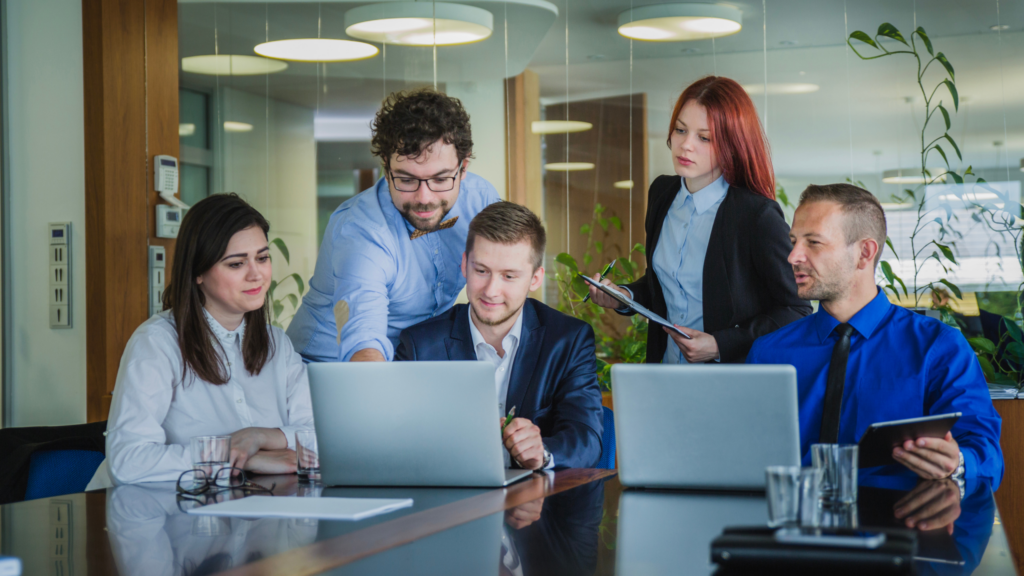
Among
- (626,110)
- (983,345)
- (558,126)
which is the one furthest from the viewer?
(558,126)

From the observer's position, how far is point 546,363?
7.84 ft

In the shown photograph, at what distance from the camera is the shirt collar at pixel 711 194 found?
2.73m

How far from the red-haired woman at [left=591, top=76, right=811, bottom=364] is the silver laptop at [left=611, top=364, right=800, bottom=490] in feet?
2.79

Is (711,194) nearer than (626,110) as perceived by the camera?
Yes


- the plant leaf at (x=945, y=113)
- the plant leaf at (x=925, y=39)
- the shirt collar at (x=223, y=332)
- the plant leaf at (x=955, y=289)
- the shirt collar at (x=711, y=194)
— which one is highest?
the plant leaf at (x=925, y=39)

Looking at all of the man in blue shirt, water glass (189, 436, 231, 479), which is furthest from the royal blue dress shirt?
water glass (189, 436, 231, 479)

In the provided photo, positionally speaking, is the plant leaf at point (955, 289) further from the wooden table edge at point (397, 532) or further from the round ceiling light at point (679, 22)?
the wooden table edge at point (397, 532)

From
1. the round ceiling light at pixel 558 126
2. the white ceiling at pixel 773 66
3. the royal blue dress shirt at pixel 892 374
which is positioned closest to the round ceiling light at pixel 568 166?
the round ceiling light at pixel 558 126

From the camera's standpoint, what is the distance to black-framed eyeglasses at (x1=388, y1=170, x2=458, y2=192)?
289 centimetres

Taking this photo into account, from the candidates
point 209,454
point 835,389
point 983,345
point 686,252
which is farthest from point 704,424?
point 983,345

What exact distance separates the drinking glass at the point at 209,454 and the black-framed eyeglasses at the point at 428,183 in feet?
4.07

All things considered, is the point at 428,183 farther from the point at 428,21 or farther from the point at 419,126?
the point at 428,21

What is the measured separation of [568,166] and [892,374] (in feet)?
8.90

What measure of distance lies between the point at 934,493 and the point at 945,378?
0.49 m
